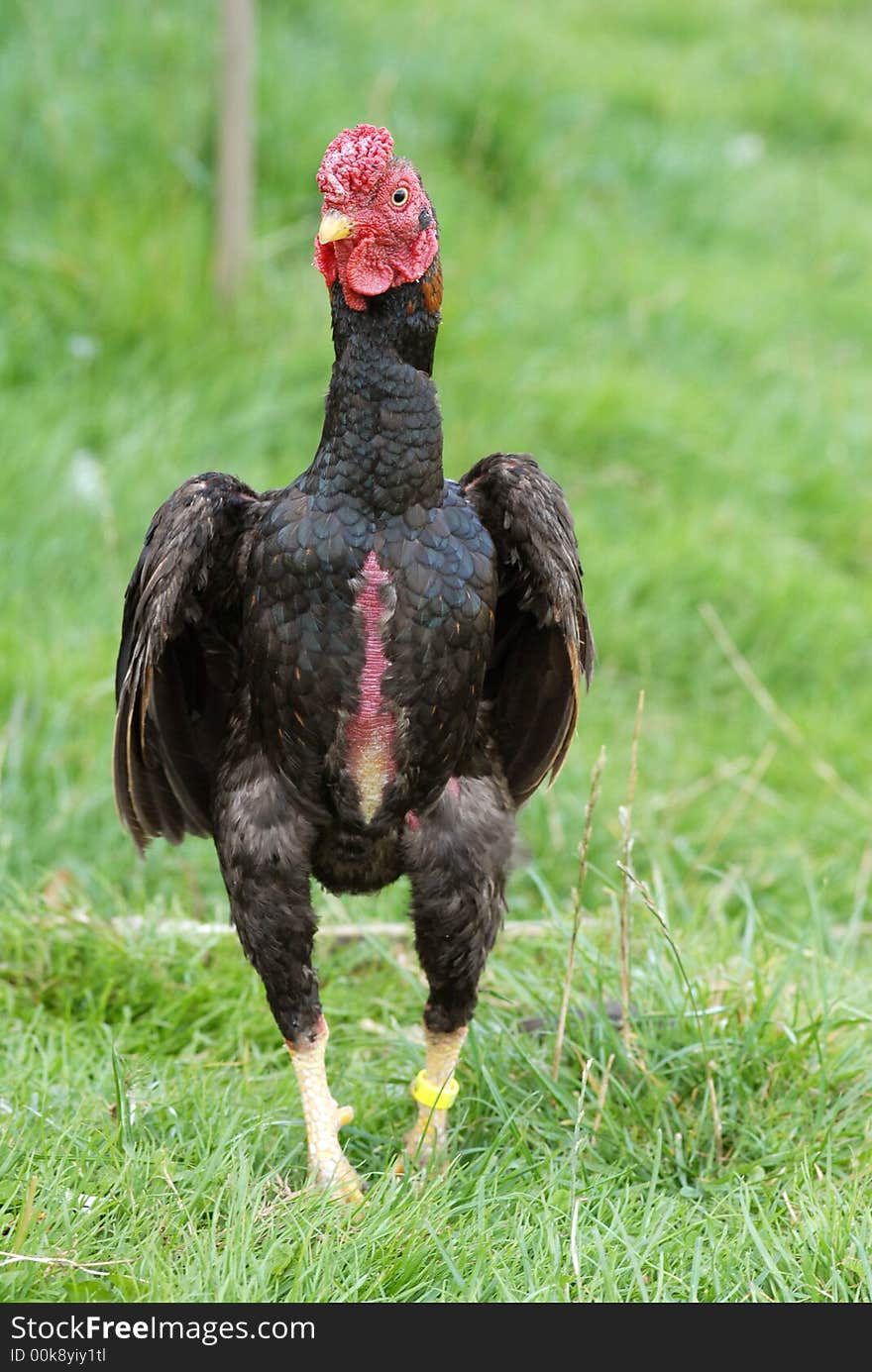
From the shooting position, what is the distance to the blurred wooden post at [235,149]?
18.7 ft

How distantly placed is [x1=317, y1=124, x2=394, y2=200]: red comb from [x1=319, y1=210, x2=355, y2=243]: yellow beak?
3 cm

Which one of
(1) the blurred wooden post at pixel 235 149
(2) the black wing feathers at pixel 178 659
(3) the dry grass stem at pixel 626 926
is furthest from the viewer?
(1) the blurred wooden post at pixel 235 149

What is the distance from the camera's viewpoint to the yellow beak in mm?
2521

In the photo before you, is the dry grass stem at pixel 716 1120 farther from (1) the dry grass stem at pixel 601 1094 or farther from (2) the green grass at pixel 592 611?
(1) the dry grass stem at pixel 601 1094

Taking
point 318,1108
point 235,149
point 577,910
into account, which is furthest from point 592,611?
point 318,1108

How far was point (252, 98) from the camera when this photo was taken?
6.41 m

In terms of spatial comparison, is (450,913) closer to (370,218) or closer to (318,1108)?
(318,1108)

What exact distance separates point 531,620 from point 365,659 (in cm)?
53

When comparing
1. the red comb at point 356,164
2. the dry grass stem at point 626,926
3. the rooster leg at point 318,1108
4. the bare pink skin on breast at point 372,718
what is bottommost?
the rooster leg at point 318,1108

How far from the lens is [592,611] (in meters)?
5.48

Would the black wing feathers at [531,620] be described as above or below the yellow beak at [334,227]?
below

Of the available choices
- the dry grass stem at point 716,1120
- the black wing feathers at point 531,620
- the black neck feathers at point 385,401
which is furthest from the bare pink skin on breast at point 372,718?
the dry grass stem at point 716,1120

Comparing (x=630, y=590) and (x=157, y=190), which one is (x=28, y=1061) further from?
(x=157, y=190)

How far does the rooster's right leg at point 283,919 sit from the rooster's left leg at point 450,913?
0.62 feet
